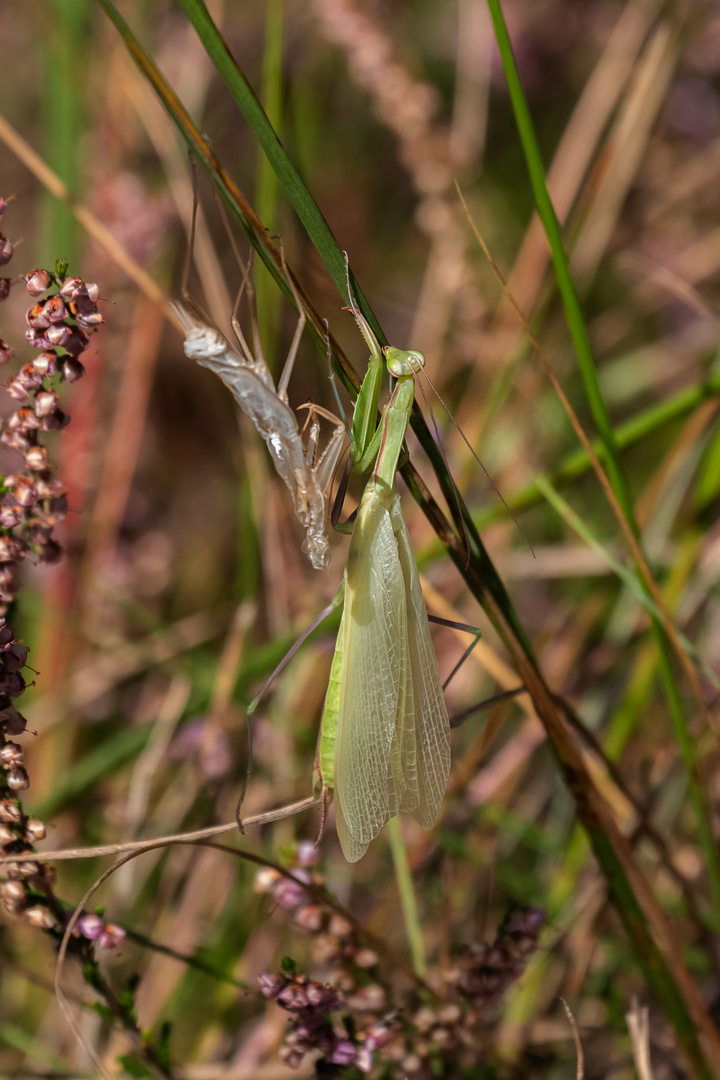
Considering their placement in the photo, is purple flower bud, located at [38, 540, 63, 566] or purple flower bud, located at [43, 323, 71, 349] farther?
purple flower bud, located at [38, 540, 63, 566]

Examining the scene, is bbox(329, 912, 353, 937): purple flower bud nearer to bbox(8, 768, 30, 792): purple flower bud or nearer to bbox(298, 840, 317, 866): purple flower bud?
bbox(298, 840, 317, 866): purple flower bud

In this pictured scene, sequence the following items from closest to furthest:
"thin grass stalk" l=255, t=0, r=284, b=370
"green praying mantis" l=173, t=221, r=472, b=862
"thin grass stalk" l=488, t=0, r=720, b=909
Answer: "thin grass stalk" l=488, t=0, r=720, b=909 → "green praying mantis" l=173, t=221, r=472, b=862 → "thin grass stalk" l=255, t=0, r=284, b=370

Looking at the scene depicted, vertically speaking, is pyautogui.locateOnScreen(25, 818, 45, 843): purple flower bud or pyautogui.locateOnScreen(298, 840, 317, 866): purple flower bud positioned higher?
pyautogui.locateOnScreen(298, 840, 317, 866): purple flower bud

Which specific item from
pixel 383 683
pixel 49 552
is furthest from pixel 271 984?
pixel 49 552

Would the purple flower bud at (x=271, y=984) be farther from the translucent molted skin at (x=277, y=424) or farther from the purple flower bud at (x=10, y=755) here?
the translucent molted skin at (x=277, y=424)

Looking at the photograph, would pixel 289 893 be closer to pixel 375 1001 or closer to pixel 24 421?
pixel 375 1001

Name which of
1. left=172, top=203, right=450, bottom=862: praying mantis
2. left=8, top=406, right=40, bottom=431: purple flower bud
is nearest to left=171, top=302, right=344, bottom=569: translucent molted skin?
left=172, top=203, right=450, bottom=862: praying mantis

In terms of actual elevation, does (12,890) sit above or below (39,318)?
below

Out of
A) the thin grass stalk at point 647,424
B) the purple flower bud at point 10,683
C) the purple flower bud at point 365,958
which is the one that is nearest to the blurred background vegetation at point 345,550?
the thin grass stalk at point 647,424
